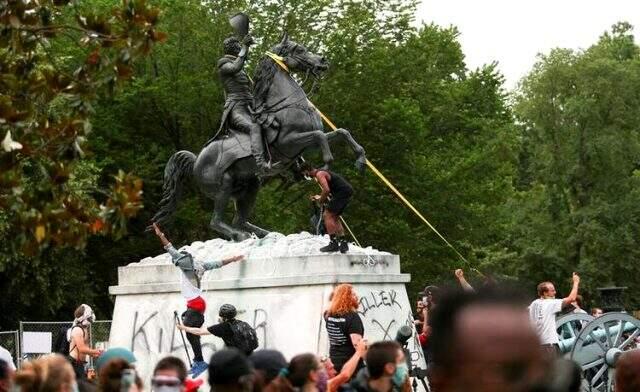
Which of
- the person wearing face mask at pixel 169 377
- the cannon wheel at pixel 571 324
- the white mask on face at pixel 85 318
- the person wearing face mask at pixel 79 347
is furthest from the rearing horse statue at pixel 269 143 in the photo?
the person wearing face mask at pixel 169 377

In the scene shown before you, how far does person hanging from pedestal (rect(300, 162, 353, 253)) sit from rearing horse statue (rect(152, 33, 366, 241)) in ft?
4.75

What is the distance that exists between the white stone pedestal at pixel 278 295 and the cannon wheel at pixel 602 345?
3750 millimetres

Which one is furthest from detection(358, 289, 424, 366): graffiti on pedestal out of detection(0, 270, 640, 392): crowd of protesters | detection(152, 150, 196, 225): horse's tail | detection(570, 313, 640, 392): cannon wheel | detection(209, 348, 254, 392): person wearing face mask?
detection(209, 348, 254, 392): person wearing face mask

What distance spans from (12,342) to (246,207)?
730 cm

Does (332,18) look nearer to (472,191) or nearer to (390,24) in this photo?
(390,24)

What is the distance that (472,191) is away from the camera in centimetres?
4334

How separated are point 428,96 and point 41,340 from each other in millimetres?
23457

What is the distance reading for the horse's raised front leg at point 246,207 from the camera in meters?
24.4

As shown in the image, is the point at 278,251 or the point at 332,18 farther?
the point at 332,18

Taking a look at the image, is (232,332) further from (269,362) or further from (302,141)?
(269,362)

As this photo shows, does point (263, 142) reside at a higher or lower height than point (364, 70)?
lower

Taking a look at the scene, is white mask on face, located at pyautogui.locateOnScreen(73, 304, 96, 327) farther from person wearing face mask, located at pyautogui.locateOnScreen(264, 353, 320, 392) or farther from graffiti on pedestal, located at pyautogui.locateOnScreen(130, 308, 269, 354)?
person wearing face mask, located at pyautogui.locateOnScreen(264, 353, 320, 392)

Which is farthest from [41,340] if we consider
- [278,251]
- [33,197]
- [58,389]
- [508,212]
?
[508,212]

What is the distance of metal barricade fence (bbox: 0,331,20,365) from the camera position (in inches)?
1106
